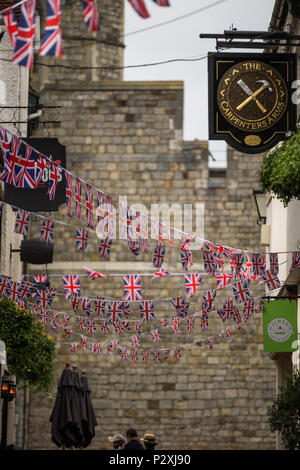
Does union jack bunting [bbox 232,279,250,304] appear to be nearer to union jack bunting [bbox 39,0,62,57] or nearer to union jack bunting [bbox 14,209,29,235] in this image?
union jack bunting [bbox 14,209,29,235]

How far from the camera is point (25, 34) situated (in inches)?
263

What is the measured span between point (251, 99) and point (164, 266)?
12542mm

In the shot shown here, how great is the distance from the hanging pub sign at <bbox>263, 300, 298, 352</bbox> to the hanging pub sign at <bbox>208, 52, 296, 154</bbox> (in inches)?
146

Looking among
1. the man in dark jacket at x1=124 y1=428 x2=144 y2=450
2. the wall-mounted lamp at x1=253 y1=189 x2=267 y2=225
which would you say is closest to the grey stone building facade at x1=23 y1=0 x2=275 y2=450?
the wall-mounted lamp at x1=253 y1=189 x2=267 y2=225

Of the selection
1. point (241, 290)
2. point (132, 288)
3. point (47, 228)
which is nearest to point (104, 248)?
point (47, 228)

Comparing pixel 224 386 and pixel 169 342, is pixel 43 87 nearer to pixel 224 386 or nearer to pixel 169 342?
pixel 169 342

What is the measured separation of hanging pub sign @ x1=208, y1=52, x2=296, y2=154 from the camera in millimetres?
11523

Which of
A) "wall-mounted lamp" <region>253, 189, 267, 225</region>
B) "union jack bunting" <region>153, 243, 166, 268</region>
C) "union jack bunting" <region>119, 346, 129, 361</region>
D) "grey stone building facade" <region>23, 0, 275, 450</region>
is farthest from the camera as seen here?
"grey stone building facade" <region>23, 0, 275, 450</region>

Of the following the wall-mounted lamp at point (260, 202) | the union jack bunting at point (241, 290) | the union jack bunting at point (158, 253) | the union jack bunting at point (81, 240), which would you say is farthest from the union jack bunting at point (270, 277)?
the wall-mounted lamp at point (260, 202)

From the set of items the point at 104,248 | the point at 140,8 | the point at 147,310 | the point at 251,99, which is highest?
the point at 251,99

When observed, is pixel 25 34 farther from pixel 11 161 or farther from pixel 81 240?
pixel 81 240

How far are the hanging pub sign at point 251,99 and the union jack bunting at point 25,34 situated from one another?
5044 millimetres

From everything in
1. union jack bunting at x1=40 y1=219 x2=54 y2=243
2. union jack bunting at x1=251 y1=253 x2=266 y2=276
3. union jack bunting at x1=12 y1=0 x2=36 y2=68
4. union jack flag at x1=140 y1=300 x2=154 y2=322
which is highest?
union jack bunting at x1=12 y1=0 x2=36 y2=68
